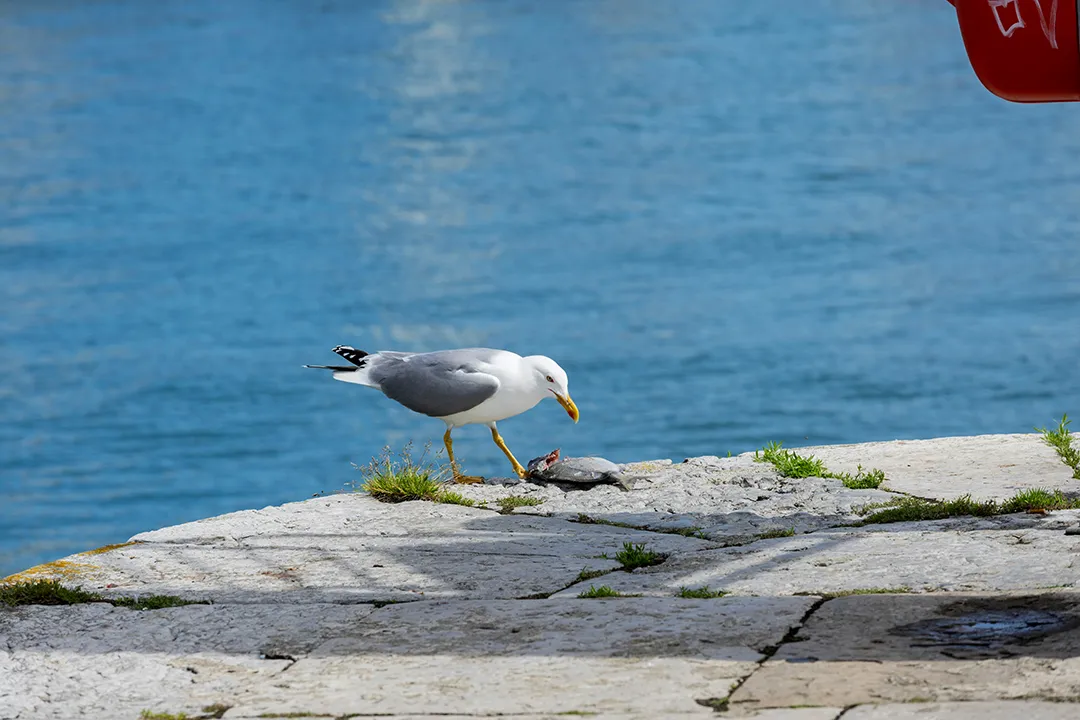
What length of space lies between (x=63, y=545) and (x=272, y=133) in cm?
2264

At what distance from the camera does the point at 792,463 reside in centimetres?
793

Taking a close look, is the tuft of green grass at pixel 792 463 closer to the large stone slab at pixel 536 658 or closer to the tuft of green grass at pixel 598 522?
the tuft of green grass at pixel 598 522

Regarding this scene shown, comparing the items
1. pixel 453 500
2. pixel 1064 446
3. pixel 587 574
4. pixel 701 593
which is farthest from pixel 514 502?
pixel 1064 446

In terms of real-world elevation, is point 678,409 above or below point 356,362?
below

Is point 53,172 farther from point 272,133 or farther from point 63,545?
point 63,545

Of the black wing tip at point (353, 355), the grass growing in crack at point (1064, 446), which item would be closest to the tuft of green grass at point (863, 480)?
the grass growing in crack at point (1064, 446)

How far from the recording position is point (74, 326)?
22047 mm

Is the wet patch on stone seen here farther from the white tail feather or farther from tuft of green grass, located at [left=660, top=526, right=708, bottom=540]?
the white tail feather

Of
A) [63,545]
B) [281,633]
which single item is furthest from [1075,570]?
[63,545]

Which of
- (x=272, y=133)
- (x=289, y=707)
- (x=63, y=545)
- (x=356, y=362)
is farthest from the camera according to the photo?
(x=272, y=133)

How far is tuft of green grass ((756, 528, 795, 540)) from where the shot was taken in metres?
6.44

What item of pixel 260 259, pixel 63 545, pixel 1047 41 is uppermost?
pixel 1047 41

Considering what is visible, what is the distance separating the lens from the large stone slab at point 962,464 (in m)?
7.19

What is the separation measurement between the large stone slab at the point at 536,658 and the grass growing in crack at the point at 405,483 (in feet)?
7.47
